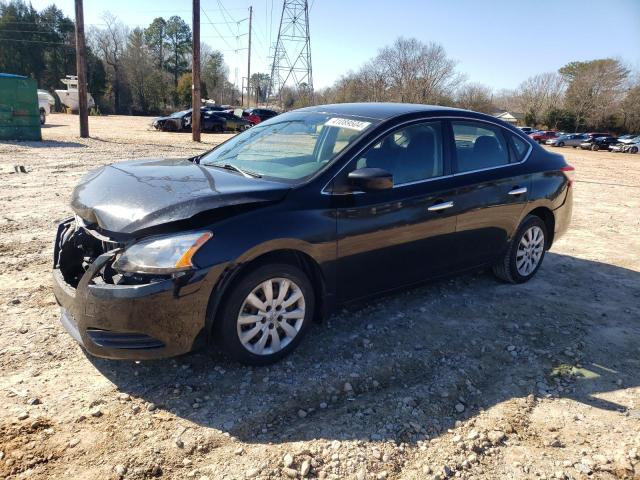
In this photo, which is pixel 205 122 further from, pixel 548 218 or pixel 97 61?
pixel 97 61

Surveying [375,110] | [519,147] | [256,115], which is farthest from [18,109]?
[256,115]

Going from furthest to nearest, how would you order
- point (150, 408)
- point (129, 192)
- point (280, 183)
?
1. point (280, 183)
2. point (129, 192)
3. point (150, 408)

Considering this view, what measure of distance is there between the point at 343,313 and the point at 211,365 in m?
1.32

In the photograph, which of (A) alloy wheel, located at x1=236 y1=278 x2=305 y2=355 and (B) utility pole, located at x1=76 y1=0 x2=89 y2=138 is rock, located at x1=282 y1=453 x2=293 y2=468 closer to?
(A) alloy wheel, located at x1=236 y1=278 x2=305 y2=355

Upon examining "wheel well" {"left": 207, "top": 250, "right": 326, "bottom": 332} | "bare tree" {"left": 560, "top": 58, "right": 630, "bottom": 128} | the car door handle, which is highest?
"bare tree" {"left": 560, "top": 58, "right": 630, "bottom": 128}

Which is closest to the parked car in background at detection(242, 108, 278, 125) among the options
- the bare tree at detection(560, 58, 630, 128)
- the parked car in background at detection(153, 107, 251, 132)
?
the parked car in background at detection(153, 107, 251, 132)

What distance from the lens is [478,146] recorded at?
4570mm

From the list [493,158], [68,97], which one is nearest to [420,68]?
[68,97]

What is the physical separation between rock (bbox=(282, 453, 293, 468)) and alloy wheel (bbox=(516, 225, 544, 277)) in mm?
3458

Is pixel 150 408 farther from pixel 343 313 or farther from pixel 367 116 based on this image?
pixel 367 116

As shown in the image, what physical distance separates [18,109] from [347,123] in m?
17.3

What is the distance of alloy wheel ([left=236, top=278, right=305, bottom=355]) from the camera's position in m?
3.14

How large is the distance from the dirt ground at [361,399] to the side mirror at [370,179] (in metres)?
1.21

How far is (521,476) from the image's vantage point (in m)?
2.50
